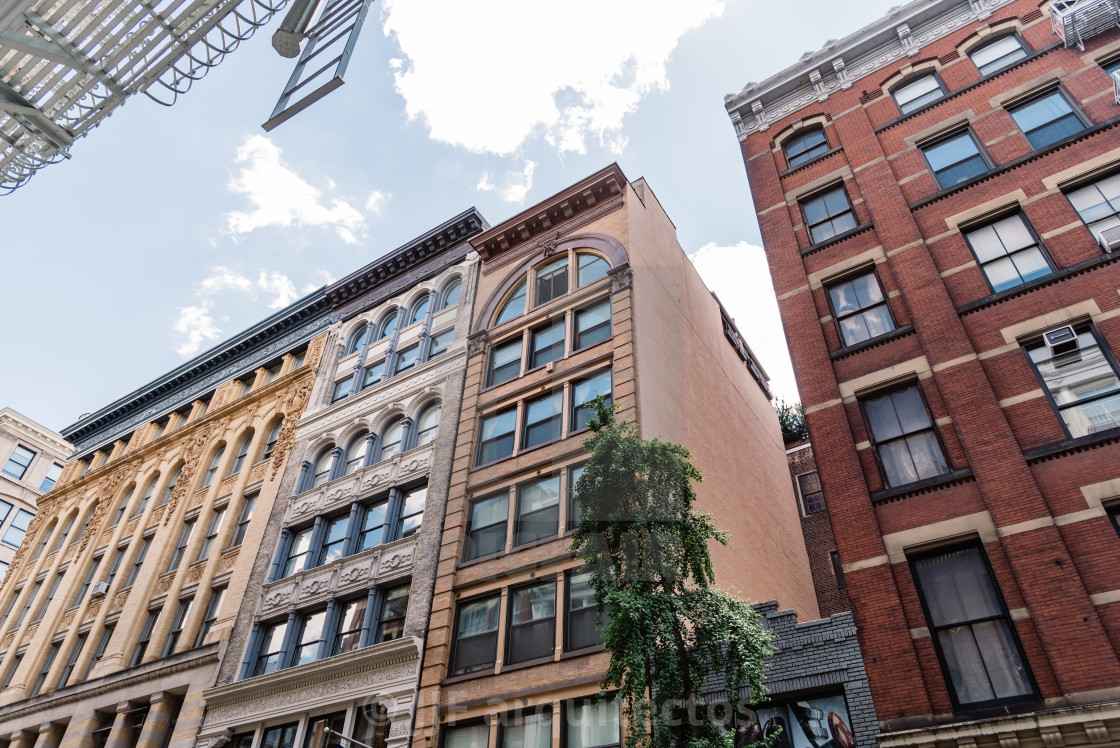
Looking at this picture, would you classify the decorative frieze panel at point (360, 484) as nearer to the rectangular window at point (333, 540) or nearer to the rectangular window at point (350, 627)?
the rectangular window at point (333, 540)

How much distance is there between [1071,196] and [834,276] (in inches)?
201

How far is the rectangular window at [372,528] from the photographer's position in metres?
24.2

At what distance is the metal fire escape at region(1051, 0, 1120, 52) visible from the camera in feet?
59.8

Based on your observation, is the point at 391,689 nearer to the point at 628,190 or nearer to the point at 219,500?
the point at 219,500

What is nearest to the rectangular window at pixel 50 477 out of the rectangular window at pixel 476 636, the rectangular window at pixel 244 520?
the rectangular window at pixel 244 520

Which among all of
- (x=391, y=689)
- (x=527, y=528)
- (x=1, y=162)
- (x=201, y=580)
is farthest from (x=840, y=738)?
(x=201, y=580)

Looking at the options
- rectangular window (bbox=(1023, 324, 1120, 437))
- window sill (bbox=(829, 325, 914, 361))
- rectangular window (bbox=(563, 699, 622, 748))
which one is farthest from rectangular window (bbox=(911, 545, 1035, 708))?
rectangular window (bbox=(563, 699, 622, 748))

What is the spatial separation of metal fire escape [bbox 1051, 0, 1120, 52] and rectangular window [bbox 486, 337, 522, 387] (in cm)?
1720

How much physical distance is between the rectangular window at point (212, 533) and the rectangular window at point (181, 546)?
754mm

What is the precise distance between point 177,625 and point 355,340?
12.9 m

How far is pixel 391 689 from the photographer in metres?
19.7

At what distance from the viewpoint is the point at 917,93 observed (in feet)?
69.2

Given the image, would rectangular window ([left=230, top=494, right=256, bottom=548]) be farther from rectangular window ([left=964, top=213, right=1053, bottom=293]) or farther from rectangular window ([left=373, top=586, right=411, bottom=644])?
rectangular window ([left=964, top=213, right=1053, bottom=293])

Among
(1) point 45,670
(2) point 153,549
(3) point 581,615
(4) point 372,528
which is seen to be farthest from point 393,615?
(1) point 45,670
